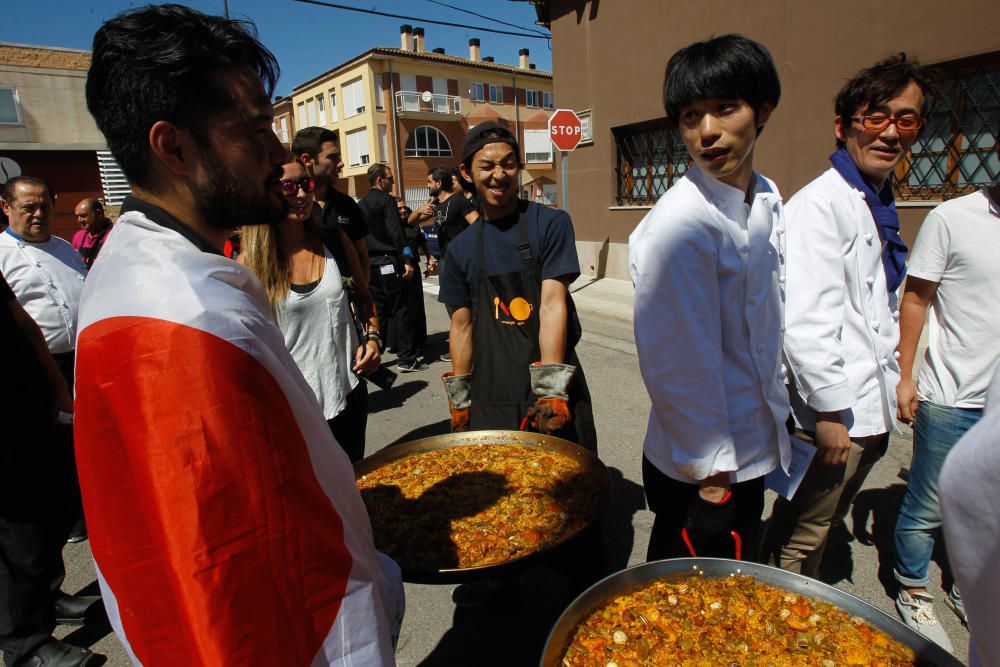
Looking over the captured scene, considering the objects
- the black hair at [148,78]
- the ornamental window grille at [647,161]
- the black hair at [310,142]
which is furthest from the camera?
the ornamental window grille at [647,161]

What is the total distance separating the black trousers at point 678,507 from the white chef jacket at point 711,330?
0.10 m

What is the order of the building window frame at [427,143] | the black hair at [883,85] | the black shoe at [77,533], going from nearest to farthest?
1. the black hair at [883,85]
2. the black shoe at [77,533]
3. the building window frame at [427,143]

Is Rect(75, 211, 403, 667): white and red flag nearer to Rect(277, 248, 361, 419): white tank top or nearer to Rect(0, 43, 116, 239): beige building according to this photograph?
Rect(277, 248, 361, 419): white tank top

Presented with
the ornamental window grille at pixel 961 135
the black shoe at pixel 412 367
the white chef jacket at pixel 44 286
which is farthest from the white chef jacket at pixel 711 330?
the ornamental window grille at pixel 961 135

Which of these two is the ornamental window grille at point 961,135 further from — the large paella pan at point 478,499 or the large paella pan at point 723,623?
the large paella pan at point 723,623

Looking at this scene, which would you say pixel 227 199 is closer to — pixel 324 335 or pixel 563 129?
pixel 324 335

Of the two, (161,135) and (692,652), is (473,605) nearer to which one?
(692,652)

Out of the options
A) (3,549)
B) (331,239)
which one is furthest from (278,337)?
(3,549)

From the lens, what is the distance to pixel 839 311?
193 cm

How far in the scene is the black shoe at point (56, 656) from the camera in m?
2.52

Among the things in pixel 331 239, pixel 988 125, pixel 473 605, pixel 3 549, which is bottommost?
pixel 473 605

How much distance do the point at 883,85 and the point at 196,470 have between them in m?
2.46

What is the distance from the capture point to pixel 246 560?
0.94m

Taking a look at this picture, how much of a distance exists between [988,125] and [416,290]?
21.8 ft
